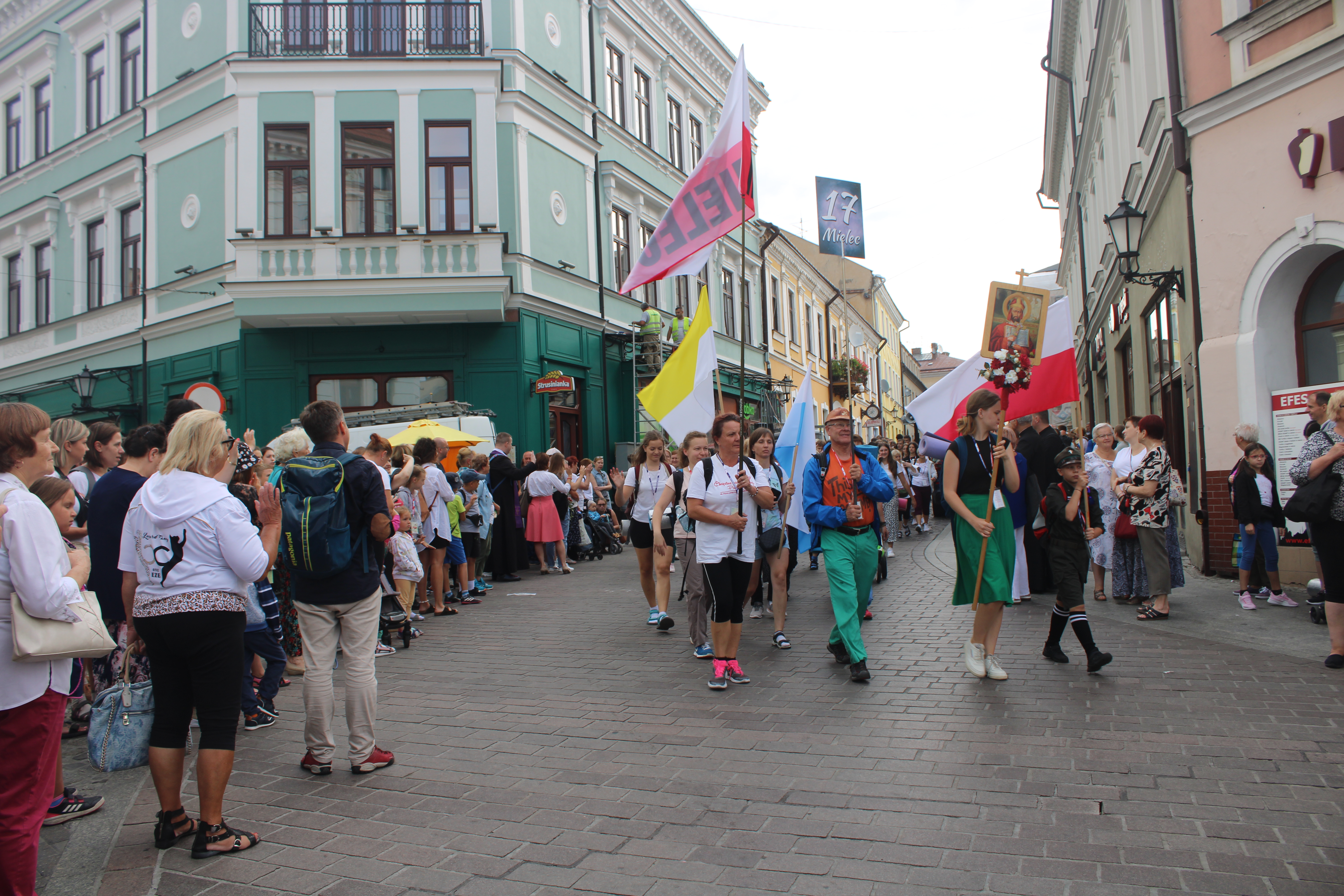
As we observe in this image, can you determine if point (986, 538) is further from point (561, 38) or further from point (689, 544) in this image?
point (561, 38)

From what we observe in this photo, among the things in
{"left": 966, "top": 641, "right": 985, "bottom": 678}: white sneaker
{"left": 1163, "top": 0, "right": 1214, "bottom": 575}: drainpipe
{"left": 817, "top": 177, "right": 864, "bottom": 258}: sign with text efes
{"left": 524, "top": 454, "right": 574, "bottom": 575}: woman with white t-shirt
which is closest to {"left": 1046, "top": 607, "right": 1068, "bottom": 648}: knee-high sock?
{"left": 966, "top": 641, "right": 985, "bottom": 678}: white sneaker

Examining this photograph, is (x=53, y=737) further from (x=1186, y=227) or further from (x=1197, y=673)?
(x=1186, y=227)

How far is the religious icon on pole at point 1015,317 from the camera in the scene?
22.9ft

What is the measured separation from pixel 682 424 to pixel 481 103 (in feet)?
41.1

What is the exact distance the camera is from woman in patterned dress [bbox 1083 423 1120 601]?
930 cm

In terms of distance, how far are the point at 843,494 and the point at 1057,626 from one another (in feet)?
5.97

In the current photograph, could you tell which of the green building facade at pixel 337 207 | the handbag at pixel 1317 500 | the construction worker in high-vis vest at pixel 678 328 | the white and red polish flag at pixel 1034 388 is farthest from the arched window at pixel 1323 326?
the construction worker in high-vis vest at pixel 678 328

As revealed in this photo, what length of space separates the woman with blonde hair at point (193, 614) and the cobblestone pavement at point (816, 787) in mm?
241

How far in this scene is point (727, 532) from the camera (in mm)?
6211

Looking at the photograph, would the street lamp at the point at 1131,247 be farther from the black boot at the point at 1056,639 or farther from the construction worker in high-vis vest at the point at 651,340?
the construction worker in high-vis vest at the point at 651,340

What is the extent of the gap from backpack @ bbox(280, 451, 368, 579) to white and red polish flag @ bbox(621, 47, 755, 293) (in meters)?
3.92

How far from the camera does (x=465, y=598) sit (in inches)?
440

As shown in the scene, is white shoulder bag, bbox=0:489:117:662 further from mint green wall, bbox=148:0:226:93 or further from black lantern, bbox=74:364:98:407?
black lantern, bbox=74:364:98:407

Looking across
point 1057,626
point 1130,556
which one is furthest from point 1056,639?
point 1130,556
